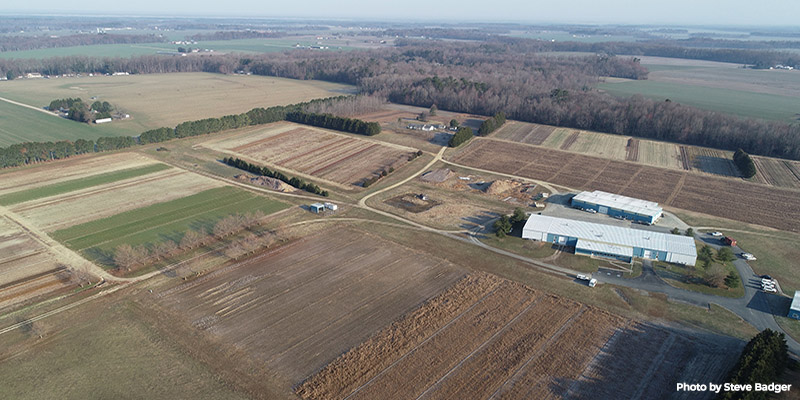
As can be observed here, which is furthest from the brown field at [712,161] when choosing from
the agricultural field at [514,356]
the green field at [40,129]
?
the green field at [40,129]

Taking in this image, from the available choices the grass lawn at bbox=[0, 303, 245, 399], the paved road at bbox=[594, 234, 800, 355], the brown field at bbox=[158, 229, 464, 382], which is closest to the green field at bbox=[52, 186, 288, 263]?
the brown field at bbox=[158, 229, 464, 382]

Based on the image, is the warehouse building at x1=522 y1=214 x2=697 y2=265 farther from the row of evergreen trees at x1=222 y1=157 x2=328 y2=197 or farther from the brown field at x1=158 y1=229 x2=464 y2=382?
the row of evergreen trees at x1=222 y1=157 x2=328 y2=197

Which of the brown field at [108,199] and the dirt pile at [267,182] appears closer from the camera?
the brown field at [108,199]

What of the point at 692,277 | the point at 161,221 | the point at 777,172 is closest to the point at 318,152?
the point at 161,221

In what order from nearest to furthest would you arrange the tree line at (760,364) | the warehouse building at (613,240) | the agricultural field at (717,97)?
1. the tree line at (760,364)
2. the warehouse building at (613,240)
3. the agricultural field at (717,97)

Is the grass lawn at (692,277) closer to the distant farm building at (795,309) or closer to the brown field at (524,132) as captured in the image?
the distant farm building at (795,309)
